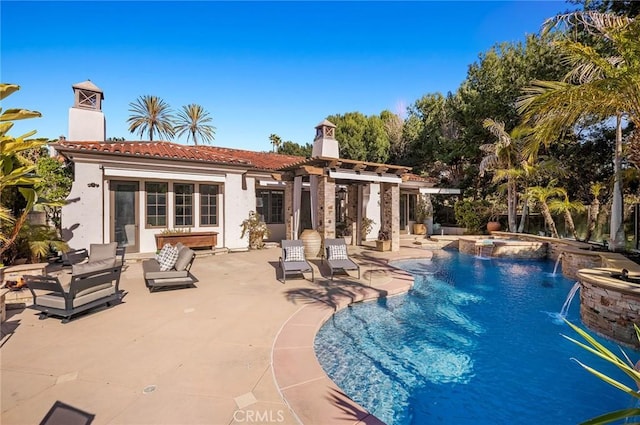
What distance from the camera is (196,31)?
13.4 m

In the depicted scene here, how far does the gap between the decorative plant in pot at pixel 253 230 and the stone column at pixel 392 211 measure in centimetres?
658

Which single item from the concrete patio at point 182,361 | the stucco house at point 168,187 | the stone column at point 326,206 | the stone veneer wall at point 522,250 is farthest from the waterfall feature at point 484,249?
the concrete patio at point 182,361

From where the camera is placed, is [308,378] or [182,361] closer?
[308,378]

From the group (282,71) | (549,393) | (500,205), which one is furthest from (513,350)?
(500,205)

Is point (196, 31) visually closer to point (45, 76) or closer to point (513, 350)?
point (45, 76)

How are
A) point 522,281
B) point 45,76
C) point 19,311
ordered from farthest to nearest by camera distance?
point 45,76 → point 522,281 → point 19,311

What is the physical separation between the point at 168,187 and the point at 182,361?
11.0m

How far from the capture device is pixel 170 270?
832 cm

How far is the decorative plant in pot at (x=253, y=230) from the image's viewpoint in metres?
15.2

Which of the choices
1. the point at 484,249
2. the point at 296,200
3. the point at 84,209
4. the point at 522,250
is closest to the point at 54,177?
the point at 84,209

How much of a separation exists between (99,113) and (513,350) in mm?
17553

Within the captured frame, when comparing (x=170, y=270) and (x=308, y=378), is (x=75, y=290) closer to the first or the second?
(x=170, y=270)

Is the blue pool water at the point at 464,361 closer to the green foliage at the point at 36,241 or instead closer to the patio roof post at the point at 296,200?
the patio roof post at the point at 296,200

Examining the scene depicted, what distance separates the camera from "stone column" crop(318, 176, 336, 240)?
12984 mm
